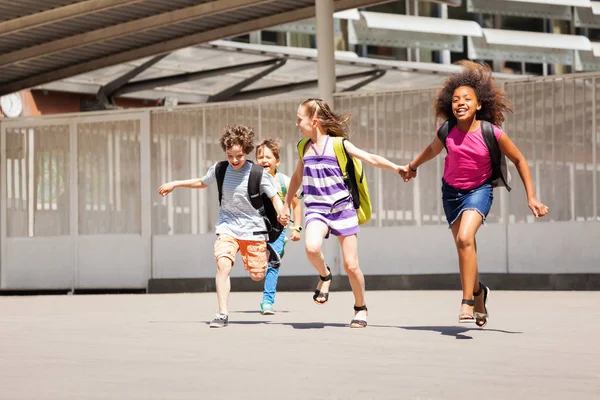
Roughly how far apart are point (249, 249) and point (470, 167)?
2.39 metres

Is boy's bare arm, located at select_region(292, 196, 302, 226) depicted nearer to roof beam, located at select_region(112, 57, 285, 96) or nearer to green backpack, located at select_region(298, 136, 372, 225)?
green backpack, located at select_region(298, 136, 372, 225)

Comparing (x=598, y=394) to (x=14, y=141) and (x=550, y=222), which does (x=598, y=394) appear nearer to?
(x=550, y=222)

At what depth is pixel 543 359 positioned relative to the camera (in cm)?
755

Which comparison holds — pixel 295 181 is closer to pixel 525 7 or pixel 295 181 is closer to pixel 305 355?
pixel 305 355

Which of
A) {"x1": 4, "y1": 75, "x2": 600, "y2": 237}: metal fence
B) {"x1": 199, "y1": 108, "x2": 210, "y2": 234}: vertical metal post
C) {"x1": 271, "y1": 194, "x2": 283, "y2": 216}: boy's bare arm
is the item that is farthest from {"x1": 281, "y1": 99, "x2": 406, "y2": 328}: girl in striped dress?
{"x1": 199, "y1": 108, "x2": 210, "y2": 234}: vertical metal post

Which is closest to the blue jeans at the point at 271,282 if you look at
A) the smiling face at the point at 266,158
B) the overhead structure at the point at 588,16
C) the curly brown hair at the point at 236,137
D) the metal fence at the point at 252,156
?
the smiling face at the point at 266,158

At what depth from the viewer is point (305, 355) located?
25.7 feet

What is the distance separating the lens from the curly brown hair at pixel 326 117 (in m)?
10.5

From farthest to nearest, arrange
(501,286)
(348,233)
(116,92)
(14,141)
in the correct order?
(116,92), (14,141), (501,286), (348,233)

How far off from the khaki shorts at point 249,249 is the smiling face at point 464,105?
2.33 m

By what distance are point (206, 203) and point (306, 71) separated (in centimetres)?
1024

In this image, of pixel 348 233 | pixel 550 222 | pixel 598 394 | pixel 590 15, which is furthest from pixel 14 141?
pixel 590 15

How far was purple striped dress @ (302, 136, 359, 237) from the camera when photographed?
33.9 ft

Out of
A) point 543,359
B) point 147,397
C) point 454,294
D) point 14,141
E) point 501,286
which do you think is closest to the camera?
point 147,397
